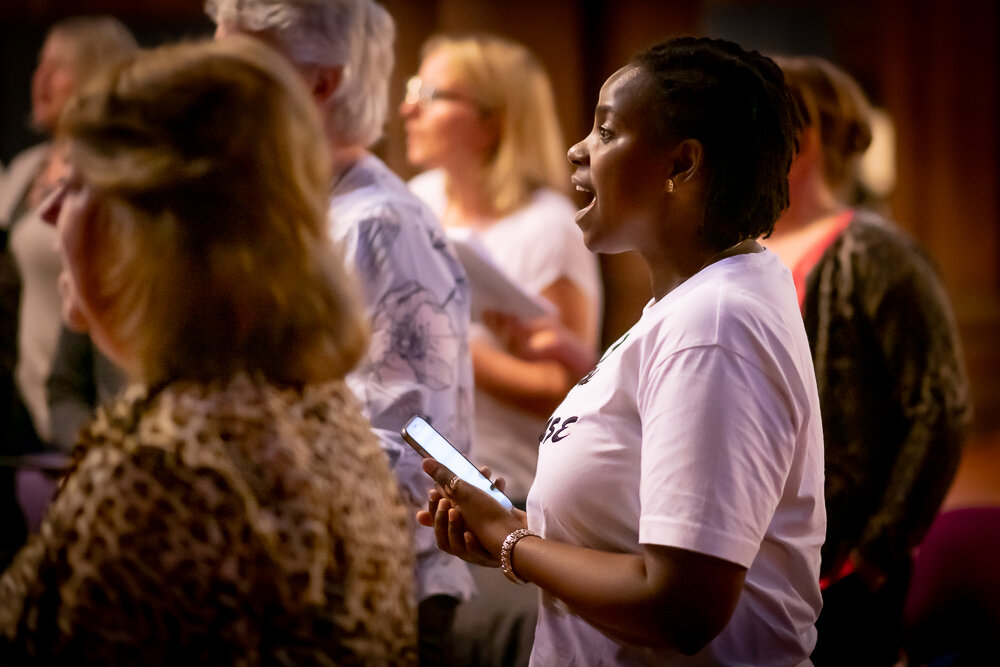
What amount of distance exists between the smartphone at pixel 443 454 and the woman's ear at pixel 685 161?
0.46 meters

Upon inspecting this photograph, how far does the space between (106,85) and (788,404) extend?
830mm

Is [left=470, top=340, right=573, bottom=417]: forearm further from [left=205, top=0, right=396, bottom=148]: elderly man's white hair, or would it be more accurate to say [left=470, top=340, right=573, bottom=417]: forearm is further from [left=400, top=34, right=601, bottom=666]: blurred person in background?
[left=205, top=0, right=396, bottom=148]: elderly man's white hair

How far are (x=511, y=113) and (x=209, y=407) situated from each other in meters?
2.04

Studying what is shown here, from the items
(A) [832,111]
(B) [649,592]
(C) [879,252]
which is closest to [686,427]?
(B) [649,592]

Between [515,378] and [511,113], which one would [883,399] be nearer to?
[515,378]

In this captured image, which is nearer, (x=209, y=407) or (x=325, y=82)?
(x=209, y=407)

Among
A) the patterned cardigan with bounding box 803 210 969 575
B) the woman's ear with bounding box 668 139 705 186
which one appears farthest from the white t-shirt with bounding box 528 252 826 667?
the patterned cardigan with bounding box 803 210 969 575

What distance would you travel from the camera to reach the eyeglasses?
3008mm

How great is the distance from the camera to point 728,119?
1254mm

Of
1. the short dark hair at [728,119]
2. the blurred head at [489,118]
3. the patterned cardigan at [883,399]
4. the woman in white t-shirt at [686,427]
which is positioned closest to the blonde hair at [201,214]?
the woman in white t-shirt at [686,427]

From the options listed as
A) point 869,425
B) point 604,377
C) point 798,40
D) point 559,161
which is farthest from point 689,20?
point 798,40

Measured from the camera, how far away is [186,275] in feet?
3.83

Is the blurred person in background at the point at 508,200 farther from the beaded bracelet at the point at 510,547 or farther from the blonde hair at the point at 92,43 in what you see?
the beaded bracelet at the point at 510,547

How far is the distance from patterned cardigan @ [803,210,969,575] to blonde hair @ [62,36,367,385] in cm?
121
